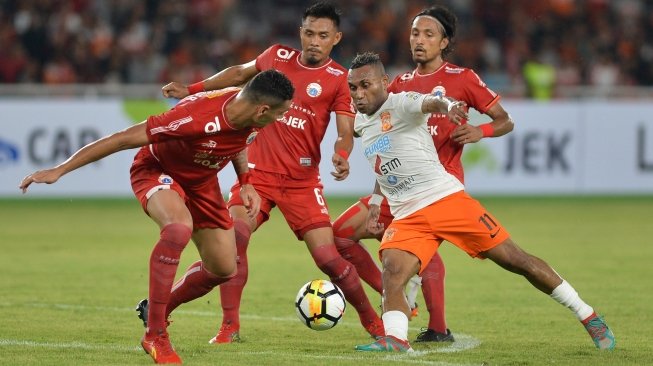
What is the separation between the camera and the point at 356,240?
893 cm

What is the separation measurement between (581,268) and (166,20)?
12254 mm

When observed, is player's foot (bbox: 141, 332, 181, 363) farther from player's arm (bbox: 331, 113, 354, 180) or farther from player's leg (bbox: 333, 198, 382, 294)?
player's leg (bbox: 333, 198, 382, 294)

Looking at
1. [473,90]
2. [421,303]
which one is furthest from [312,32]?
[421,303]

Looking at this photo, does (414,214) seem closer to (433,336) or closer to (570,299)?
(433,336)

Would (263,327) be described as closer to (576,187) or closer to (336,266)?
(336,266)

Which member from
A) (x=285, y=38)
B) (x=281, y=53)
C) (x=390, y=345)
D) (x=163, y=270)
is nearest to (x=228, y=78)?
(x=281, y=53)

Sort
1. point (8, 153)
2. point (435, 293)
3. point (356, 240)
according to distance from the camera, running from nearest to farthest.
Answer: point (435, 293) < point (356, 240) < point (8, 153)

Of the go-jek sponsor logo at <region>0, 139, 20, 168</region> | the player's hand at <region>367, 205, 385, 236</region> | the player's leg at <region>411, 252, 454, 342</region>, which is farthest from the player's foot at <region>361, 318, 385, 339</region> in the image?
the go-jek sponsor logo at <region>0, 139, 20, 168</region>

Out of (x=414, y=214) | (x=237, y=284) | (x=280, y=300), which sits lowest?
(x=280, y=300)

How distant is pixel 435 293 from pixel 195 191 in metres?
1.94

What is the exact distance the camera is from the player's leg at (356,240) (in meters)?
8.84

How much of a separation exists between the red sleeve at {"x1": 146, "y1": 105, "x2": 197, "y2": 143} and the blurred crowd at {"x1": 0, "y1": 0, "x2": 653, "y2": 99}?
14231 mm

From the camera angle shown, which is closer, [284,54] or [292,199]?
[292,199]

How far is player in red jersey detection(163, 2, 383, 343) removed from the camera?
852 centimetres
